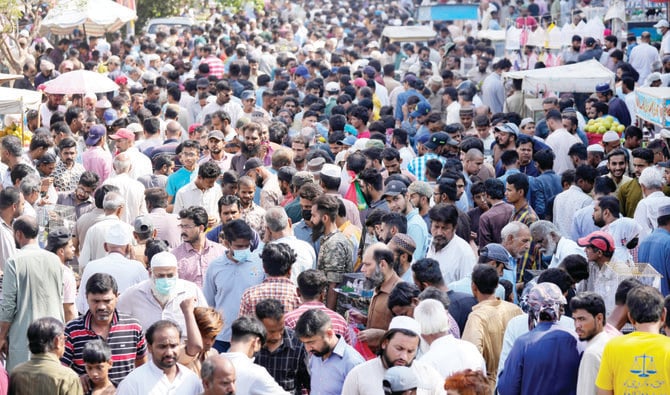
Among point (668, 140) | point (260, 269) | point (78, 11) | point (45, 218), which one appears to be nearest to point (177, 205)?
point (45, 218)

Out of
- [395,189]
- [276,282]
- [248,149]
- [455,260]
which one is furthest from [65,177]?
[455,260]

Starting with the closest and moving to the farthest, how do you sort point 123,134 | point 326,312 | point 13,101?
point 326,312, point 123,134, point 13,101

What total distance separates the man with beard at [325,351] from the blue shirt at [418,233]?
2.76 m

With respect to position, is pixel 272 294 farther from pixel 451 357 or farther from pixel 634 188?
pixel 634 188

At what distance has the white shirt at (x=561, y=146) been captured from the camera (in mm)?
13180

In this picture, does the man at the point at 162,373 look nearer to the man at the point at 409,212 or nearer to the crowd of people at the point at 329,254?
the crowd of people at the point at 329,254

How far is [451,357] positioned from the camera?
6332 mm

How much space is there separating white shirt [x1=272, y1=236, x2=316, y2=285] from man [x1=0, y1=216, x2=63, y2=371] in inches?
63.6

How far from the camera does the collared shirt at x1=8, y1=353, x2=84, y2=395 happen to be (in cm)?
617

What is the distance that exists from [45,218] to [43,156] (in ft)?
3.63

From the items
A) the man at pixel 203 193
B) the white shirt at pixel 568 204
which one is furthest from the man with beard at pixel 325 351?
the white shirt at pixel 568 204

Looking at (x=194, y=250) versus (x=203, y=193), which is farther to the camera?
(x=203, y=193)

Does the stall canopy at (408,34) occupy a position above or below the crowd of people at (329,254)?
below

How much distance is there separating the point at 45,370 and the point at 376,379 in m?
1.79
